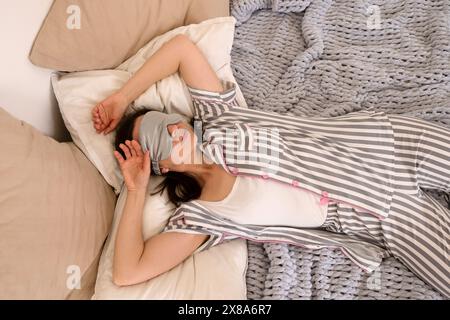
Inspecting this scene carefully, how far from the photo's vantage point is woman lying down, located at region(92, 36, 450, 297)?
3.30 feet

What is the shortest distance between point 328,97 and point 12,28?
828mm

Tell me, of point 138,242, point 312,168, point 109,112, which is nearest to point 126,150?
point 109,112

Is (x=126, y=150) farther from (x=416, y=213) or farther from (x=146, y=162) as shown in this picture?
(x=416, y=213)

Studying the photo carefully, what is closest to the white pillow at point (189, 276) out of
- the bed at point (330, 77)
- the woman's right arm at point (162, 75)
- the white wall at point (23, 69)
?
the bed at point (330, 77)

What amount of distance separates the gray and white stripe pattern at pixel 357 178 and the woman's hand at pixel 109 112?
0.78 feet

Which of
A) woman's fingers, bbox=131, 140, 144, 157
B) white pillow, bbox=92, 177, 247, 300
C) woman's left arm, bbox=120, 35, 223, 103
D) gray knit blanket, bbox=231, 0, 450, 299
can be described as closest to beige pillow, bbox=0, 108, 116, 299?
white pillow, bbox=92, 177, 247, 300

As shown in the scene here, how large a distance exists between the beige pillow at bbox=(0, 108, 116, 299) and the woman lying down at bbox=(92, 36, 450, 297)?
84mm

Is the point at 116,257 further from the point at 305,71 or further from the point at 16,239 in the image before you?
the point at 305,71

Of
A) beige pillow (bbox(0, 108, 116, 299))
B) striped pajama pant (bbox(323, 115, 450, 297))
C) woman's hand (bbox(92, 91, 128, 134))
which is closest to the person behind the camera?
beige pillow (bbox(0, 108, 116, 299))

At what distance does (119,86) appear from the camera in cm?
114

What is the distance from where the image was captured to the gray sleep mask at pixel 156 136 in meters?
1.02

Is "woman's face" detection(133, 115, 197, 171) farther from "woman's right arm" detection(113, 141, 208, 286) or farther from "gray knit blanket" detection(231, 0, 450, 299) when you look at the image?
"gray knit blanket" detection(231, 0, 450, 299)

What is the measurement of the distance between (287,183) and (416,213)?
0.31 meters

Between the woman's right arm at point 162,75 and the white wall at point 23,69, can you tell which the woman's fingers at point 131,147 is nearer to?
the woman's right arm at point 162,75
